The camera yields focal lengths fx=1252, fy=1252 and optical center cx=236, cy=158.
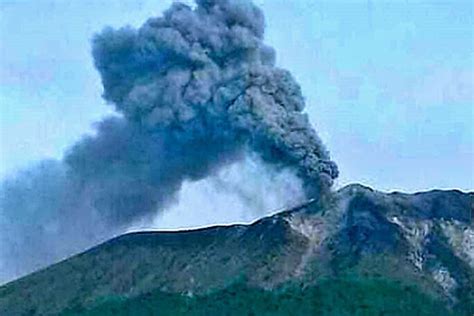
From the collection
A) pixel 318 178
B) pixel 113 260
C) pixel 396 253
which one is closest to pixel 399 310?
pixel 396 253

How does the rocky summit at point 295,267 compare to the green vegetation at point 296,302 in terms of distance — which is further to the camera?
the rocky summit at point 295,267

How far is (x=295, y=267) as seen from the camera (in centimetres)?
12144

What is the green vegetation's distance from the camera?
113812mm

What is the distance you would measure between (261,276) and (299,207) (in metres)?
7.85

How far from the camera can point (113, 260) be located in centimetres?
12656

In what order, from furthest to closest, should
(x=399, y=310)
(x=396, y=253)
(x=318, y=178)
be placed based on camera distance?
(x=396, y=253), (x=399, y=310), (x=318, y=178)

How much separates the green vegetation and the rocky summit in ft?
0.34

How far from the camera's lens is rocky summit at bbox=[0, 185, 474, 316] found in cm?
11606

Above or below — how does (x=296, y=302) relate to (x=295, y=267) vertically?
below

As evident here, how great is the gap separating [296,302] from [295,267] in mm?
5640

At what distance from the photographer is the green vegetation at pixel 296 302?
4481 inches

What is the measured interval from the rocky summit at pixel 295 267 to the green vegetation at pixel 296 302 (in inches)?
4.1

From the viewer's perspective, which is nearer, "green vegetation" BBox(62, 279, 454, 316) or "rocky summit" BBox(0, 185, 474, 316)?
"green vegetation" BBox(62, 279, 454, 316)

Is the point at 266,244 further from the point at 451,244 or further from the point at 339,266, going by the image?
the point at 451,244
